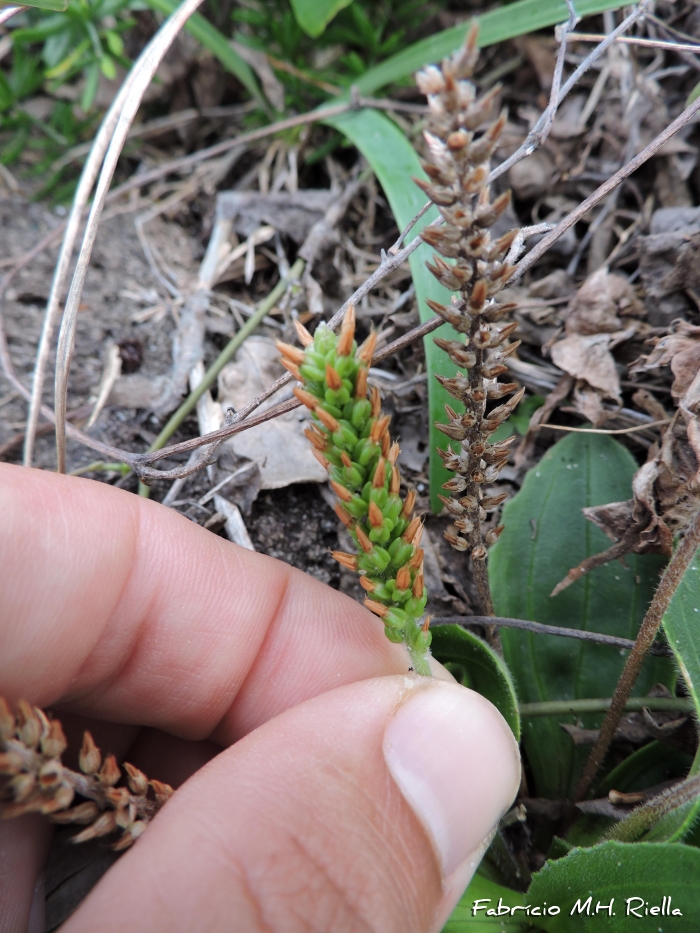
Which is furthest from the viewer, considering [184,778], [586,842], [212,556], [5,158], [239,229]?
[5,158]

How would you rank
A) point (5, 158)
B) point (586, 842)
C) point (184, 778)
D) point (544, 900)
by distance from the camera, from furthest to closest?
point (5, 158), point (184, 778), point (586, 842), point (544, 900)

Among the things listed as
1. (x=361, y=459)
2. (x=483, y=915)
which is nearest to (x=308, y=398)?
(x=361, y=459)

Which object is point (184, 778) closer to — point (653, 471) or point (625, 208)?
point (653, 471)

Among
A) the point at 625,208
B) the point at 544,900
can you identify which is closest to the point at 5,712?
the point at 544,900

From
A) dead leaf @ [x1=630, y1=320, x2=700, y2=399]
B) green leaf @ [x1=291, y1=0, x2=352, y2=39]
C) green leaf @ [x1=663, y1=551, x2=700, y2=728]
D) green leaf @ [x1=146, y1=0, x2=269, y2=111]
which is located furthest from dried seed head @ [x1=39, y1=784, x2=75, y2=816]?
green leaf @ [x1=146, y1=0, x2=269, y2=111]

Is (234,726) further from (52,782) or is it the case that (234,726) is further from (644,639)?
(644,639)
